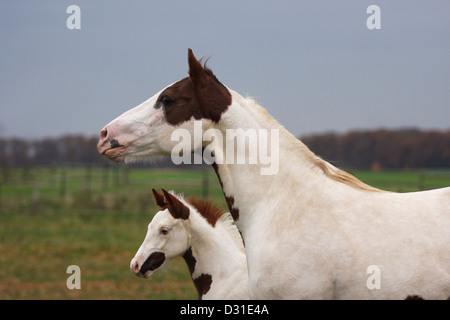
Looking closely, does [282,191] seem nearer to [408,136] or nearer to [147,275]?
[147,275]

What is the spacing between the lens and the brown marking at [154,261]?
529 centimetres

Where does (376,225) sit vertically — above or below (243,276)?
above

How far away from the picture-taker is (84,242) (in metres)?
14.8

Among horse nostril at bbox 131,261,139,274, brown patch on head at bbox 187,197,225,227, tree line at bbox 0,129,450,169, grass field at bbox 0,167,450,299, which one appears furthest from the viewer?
tree line at bbox 0,129,450,169

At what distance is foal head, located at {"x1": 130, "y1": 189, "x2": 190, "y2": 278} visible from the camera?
208 inches

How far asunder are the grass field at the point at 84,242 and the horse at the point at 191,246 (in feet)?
0.70

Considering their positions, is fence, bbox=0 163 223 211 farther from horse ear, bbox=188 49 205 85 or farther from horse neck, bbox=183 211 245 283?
horse ear, bbox=188 49 205 85

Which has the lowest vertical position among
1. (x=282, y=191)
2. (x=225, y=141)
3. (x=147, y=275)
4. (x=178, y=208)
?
(x=147, y=275)

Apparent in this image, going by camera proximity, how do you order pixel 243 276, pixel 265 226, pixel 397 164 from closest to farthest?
pixel 265 226 < pixel 243 276 < pixel 397 164

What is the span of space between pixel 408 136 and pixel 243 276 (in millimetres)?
19108

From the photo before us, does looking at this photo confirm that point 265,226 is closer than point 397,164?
Yes

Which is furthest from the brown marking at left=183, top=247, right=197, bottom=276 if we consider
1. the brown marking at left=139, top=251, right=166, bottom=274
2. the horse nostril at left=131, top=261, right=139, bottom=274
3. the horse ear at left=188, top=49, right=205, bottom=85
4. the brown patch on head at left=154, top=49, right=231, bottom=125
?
the horse ear at left=188, top=49, right=205, bottom=85

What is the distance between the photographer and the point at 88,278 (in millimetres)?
10453

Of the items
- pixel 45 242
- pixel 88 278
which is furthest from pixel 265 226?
pixel 45 242
